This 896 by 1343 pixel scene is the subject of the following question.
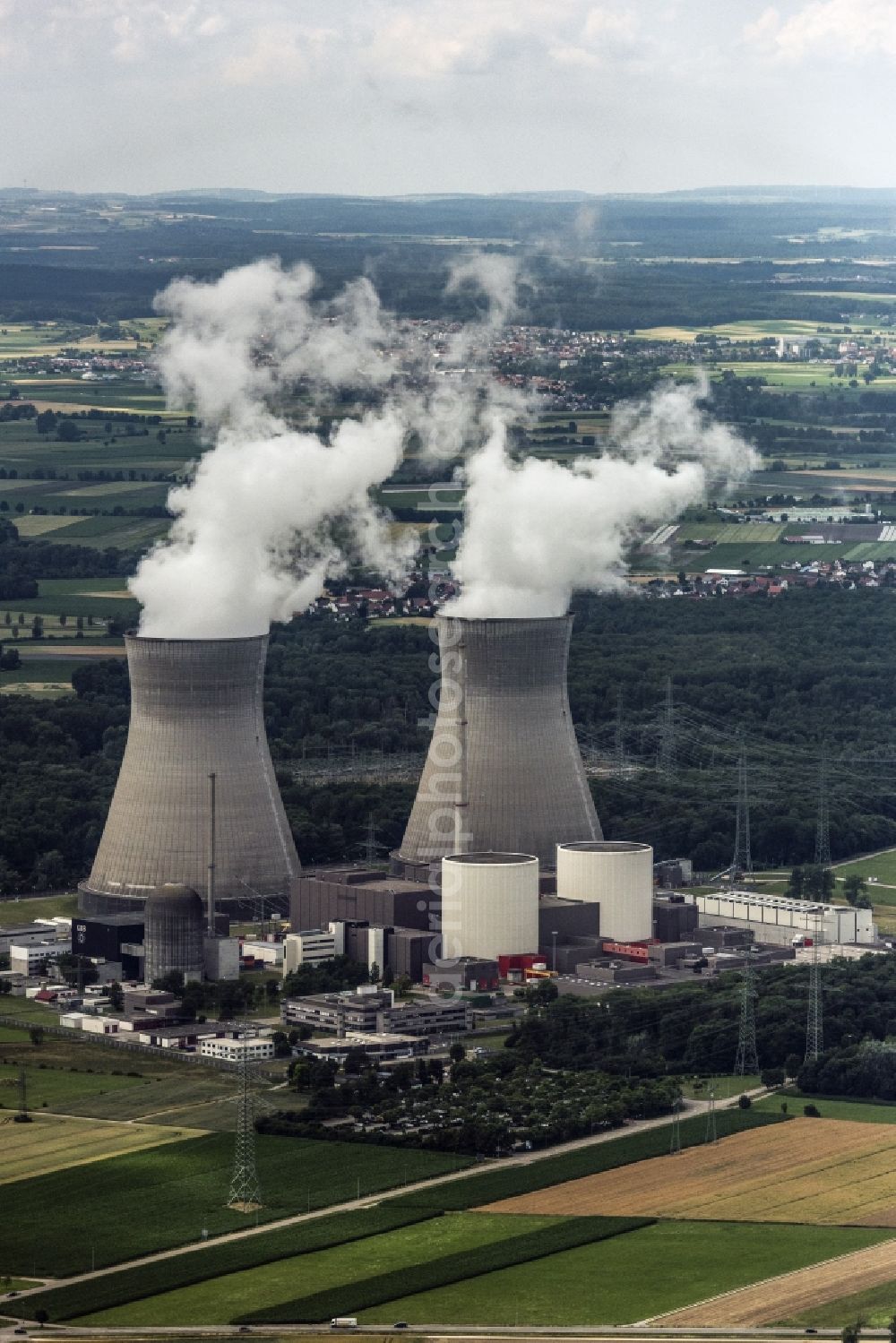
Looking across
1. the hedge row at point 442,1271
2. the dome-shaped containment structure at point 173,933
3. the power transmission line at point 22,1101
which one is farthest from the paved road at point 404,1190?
the dome-shaped containment structure at point 173,933

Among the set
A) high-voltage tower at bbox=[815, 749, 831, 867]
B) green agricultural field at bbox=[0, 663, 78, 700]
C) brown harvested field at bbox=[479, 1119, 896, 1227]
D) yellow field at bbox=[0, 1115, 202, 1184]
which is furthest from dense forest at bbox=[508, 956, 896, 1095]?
green agricultural field at bbox=[0, 663, 78, 700]

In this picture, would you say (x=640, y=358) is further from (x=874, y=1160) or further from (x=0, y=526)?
(x=874, y=1160)

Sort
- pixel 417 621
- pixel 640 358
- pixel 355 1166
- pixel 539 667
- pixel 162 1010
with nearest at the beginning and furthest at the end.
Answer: pixel 355 1166
pixel 162 1010
pixel 539 667
pixel 417 621
pixel 640 358

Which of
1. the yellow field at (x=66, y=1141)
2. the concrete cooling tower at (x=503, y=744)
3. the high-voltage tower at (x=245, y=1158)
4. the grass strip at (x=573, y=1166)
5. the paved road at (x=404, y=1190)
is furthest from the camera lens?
the concrete cooling tower at (x=503, y=744)

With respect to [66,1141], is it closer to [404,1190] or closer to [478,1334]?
[404,1190]

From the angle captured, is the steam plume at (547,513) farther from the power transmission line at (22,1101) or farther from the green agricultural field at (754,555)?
the green agricultural field at (754,555)

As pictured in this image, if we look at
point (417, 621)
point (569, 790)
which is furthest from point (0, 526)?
point (569, 790)

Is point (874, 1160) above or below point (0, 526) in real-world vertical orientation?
below
